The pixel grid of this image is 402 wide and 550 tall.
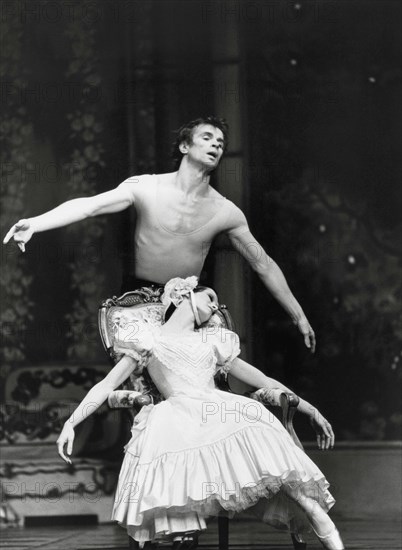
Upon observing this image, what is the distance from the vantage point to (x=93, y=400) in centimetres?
468

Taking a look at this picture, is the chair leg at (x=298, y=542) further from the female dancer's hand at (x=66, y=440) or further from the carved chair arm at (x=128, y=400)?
the female dancer's hand at (x=66, y=440)

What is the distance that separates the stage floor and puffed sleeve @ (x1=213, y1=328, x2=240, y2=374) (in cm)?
105

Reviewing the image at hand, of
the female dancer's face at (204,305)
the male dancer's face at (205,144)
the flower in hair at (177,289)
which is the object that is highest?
the male dancer's face at (205,144)

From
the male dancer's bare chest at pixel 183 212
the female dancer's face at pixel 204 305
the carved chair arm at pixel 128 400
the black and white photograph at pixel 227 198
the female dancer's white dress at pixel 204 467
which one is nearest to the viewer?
the female dancer's white dress at pixel 204 467

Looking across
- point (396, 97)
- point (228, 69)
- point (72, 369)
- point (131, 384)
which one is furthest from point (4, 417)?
point (396, 97)

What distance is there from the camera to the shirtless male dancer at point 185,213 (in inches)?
206

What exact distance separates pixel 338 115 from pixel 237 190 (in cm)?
73

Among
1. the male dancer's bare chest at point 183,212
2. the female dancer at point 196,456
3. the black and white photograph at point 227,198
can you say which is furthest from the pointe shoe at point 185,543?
the black and white photograph at point 227,198

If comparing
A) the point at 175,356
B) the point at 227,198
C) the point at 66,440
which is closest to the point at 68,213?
the point at 175,356

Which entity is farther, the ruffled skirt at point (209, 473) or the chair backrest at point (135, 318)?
the chair backrest at point (135, 318)

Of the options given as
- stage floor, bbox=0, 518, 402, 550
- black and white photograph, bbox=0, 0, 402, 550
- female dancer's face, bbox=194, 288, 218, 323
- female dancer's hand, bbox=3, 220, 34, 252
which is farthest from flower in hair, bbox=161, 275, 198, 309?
black and white photograph, bbox=0, 0, 402, 550

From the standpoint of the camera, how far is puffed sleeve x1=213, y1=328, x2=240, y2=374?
16.3ft

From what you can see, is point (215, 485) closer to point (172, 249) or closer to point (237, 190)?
point (172, 249)

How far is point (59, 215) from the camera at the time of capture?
500 centimetres
